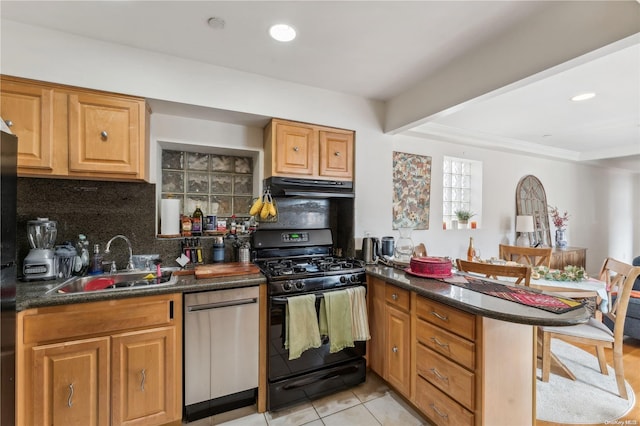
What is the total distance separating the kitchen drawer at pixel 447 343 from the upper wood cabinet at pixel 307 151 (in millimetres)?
1456

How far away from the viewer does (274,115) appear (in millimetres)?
2314

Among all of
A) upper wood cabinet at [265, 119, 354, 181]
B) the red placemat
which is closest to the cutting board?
upper wood cabinet at [265, 119, 354, 181]

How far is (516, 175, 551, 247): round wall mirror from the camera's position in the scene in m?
4.54

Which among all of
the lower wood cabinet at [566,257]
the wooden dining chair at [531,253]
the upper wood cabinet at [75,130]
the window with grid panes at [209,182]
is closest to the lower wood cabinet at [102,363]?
the upper wood cabinet at [75,130]

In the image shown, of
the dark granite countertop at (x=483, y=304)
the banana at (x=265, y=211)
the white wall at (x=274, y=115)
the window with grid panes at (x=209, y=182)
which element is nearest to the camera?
the dark granite countertop at (x=483, y=304)

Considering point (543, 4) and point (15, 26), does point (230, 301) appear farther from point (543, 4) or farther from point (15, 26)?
point (543, 4)

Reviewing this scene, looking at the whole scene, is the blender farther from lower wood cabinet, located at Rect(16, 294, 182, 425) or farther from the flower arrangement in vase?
the flower arrangement in vase

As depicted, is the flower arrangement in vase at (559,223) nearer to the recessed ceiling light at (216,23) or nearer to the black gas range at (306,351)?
the black gas range at (306,351)

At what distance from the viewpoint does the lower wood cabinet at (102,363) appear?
1444 millimetres

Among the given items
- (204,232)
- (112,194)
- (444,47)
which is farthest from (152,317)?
(444,47)

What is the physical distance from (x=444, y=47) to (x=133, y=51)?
2.16 metres

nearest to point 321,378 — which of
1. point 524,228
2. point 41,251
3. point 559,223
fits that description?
point 41,251

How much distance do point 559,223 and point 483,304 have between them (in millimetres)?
4845

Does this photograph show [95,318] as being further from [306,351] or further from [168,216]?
[306,351]
